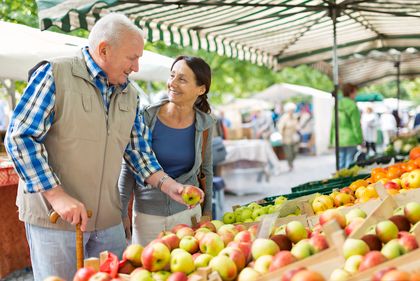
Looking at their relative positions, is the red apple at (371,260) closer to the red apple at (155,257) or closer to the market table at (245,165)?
the red apple at (155,257)

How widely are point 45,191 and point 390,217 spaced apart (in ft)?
5.17

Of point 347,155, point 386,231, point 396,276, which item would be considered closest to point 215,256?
point 386,231

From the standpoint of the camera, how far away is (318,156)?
21.5 metres

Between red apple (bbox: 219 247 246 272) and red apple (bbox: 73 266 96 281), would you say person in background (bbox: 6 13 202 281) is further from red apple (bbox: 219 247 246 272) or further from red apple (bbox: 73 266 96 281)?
red apple (bbox: 219 247 246 272)

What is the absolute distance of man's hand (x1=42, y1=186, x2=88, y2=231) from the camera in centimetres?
245

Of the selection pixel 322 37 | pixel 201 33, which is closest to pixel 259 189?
pixel 322 37

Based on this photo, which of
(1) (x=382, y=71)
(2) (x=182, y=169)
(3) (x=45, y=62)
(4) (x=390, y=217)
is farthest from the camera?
(1) (x=382, y=71)

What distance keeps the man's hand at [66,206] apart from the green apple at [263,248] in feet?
2.54

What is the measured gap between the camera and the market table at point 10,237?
5.79 metres

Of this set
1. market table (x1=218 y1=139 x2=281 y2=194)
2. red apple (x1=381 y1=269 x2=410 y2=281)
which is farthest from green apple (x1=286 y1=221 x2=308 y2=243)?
market table (x1=218 y1=139 x2=281 y2=194)

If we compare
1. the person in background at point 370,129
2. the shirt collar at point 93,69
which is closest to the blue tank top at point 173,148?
the shirt collar at point 93,69

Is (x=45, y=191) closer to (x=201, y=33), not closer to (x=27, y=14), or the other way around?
(x=201, y=33)

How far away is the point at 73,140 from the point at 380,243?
4.91ft

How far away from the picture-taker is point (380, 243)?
2266mm
